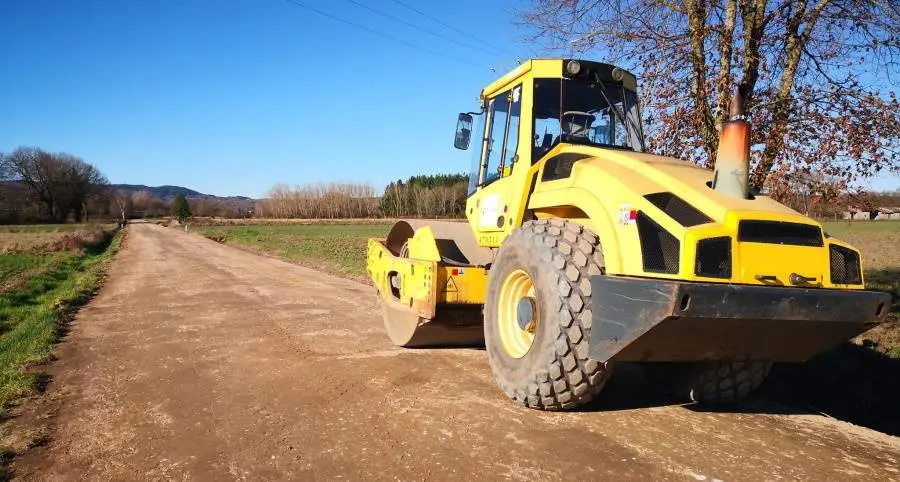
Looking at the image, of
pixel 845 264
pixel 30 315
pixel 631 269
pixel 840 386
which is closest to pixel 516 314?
pixel 631 269

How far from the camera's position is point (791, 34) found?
9047mm

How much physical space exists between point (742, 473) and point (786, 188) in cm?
606

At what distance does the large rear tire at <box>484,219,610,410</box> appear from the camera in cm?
393

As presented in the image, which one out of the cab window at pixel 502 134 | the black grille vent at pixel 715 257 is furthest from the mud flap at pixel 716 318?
the cab window at pixel 502 134

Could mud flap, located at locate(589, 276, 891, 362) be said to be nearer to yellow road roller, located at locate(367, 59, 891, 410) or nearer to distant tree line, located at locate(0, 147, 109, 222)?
yellow road roller, located at locate(367, 59, 891, 410)

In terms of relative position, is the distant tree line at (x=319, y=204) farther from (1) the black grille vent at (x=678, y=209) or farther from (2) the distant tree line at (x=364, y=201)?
(1) the black grille vent at (x=678, y=209)

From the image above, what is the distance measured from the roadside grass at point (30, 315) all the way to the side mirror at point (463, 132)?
4623 millimetres

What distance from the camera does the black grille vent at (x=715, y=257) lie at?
3.57 m

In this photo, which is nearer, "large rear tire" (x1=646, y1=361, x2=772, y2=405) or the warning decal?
"large rear tire" (x1=646, y1=361, x2=772, y2=405)

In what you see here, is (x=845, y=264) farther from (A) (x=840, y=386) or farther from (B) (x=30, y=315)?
(B) (x=30, y=315)

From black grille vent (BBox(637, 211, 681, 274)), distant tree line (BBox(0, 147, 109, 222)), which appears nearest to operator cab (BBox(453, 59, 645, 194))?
black grille vent (BBox(637, 211, 681, 274))

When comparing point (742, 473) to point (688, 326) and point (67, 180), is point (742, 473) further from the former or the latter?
point (67, 180)

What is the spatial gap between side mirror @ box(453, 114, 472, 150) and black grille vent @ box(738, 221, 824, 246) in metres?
3.41

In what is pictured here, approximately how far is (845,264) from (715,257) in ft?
3.35
